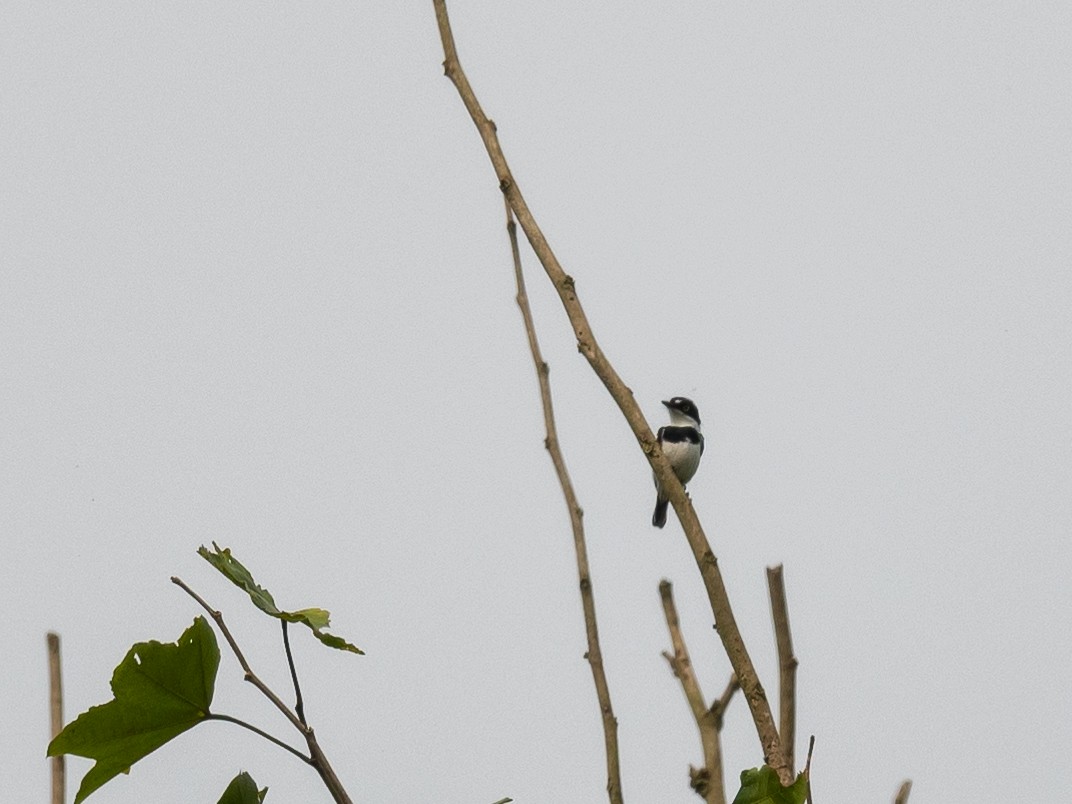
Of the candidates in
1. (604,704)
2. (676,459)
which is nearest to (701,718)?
(604,704)

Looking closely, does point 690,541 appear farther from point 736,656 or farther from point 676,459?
point 676,459

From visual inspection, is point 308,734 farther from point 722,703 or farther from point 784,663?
point 722,703

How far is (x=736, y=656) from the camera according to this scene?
2.03 m

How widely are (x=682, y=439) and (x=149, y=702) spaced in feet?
24.2

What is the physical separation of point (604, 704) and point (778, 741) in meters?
0.34

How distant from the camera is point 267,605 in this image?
162 centimetres

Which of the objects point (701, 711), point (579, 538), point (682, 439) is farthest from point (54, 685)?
point (682, 439)

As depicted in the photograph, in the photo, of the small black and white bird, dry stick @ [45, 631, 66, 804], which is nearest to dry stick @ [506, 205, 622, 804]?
dry stick @ [45, 631, 66, 804]

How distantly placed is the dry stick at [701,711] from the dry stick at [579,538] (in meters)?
0.23

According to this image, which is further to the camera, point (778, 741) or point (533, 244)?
point (533, 244)

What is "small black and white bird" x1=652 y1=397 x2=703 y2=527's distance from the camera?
8828mm

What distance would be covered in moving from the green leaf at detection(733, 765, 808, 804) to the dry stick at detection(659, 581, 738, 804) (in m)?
0.55

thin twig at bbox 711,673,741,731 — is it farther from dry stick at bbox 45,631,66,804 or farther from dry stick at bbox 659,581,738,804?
dry stick at bbox 45,631,66,804

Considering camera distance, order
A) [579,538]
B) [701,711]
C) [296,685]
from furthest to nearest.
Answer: [701,711], [579,538], [296,685]
